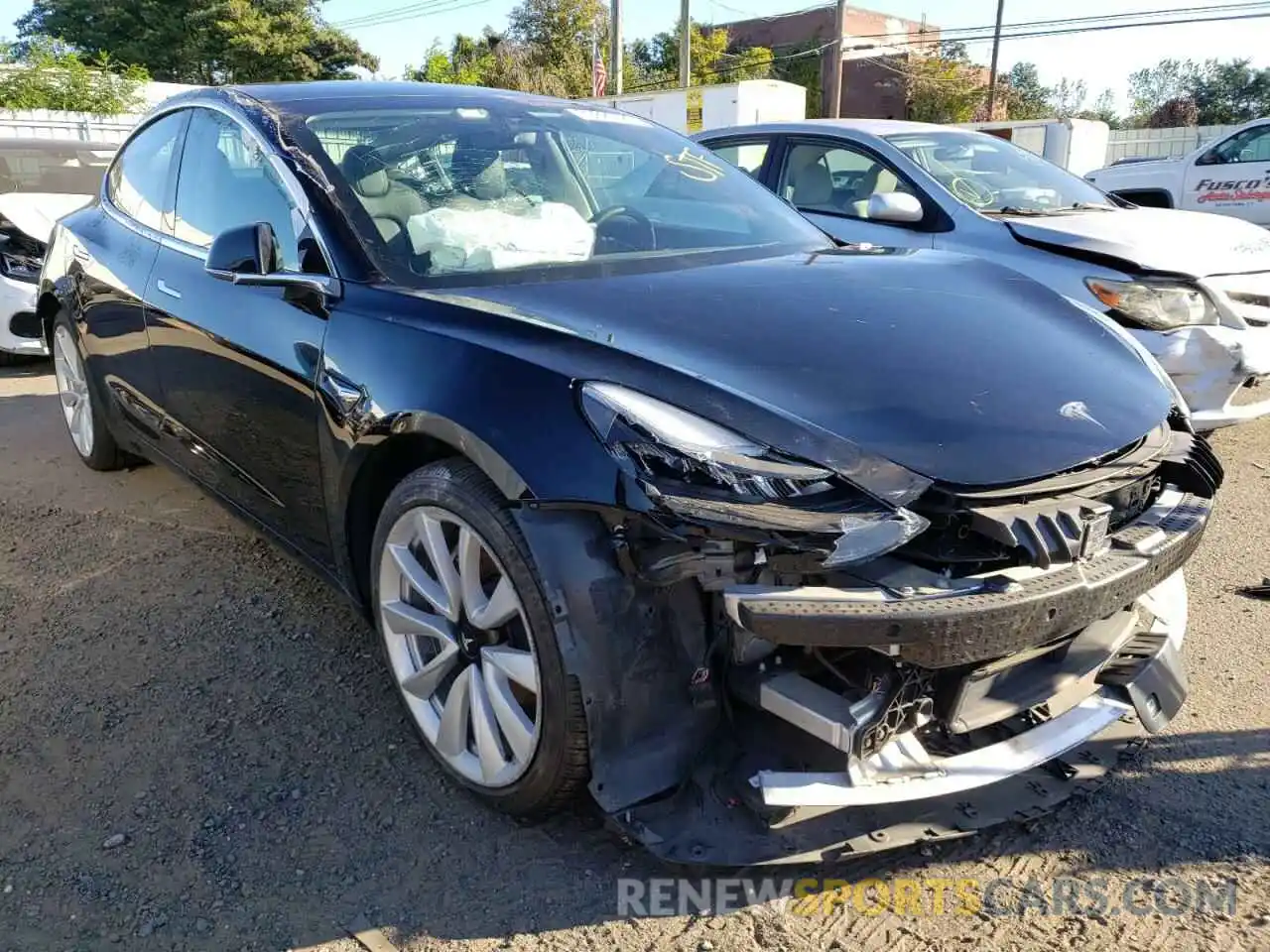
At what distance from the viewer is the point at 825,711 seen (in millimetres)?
1906

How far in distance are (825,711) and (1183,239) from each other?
4.05 metres

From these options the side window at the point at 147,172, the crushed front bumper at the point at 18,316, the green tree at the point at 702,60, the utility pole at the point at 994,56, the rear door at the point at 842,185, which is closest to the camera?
the side window at the point at 147,172

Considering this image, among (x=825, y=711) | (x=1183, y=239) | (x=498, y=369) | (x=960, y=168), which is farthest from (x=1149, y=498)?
(x=960, y=168)

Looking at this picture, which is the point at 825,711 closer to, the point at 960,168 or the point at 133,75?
the point at 960,168

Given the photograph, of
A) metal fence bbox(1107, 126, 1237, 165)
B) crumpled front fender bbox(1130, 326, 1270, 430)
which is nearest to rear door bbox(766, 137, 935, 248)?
crumpled front fender bbox(1130, 326, 1270, 430)

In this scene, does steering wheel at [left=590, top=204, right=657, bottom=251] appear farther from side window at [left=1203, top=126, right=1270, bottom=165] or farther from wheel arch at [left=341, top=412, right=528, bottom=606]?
side window at [left=1203, top=126, right=1270, bottom=165]

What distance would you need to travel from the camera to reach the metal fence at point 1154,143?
1179 inches

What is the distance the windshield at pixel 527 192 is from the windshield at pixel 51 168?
5512mm

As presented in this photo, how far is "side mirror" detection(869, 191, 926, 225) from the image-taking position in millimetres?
4797

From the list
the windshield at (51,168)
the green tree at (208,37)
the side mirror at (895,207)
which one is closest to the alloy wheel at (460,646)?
the side mirror at (895,207)

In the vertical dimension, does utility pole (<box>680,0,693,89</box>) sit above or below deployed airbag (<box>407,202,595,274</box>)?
above

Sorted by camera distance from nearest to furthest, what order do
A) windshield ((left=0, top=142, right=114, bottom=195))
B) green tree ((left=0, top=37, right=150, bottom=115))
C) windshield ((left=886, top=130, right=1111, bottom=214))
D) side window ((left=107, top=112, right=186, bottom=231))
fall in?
side window ((left=107, top=112, right=186, bottom=231)), windshield ((left=886, top=130, right=1111, bottom=214)), windshield ((left=0, top=142, right=114, bottom=195)), green tree ((left=0, top=37, right=150, bottom=115))

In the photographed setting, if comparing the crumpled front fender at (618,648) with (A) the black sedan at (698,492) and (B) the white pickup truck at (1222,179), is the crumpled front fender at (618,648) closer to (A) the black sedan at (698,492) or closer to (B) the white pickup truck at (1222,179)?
(A) the black sedan at (698,492)

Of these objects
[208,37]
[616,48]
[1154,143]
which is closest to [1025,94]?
[1154,143]
